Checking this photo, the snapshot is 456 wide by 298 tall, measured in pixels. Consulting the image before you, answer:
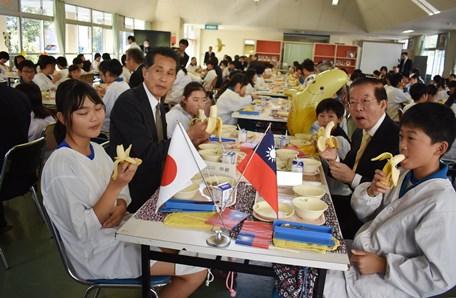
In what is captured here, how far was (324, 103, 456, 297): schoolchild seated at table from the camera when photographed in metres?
1.32

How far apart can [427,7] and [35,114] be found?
28.8 ft

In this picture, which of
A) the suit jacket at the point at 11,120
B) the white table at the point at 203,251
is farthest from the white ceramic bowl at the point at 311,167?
the suit jacket at the point at 11,120

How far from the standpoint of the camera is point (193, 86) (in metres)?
3.17

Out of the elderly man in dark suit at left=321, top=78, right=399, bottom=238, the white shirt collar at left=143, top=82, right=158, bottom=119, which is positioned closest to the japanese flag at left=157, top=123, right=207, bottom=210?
the white shirt collar at left=143, top=82, right=158, bottom=119

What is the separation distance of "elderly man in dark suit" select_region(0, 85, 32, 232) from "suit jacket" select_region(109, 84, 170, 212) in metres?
0.95

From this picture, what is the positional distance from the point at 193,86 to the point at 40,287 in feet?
6.00

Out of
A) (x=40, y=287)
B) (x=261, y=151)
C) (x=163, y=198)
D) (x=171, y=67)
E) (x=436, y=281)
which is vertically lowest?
(x=40, y=287)

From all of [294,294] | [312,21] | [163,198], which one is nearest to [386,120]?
[294,294]

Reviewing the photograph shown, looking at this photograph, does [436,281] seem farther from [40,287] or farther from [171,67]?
[40,287]

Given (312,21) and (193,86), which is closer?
(193,86)

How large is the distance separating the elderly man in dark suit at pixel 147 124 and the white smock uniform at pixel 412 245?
111cm

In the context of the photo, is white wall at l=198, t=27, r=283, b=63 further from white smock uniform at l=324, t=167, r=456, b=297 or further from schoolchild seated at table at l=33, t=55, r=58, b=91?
white smock uniform at l=324, t=167, r=456, b=297

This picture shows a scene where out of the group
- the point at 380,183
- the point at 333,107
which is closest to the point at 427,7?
the point at 333,107

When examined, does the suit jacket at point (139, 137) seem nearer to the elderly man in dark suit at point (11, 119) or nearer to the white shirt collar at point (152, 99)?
the white shirt collar at point (152, 99)
